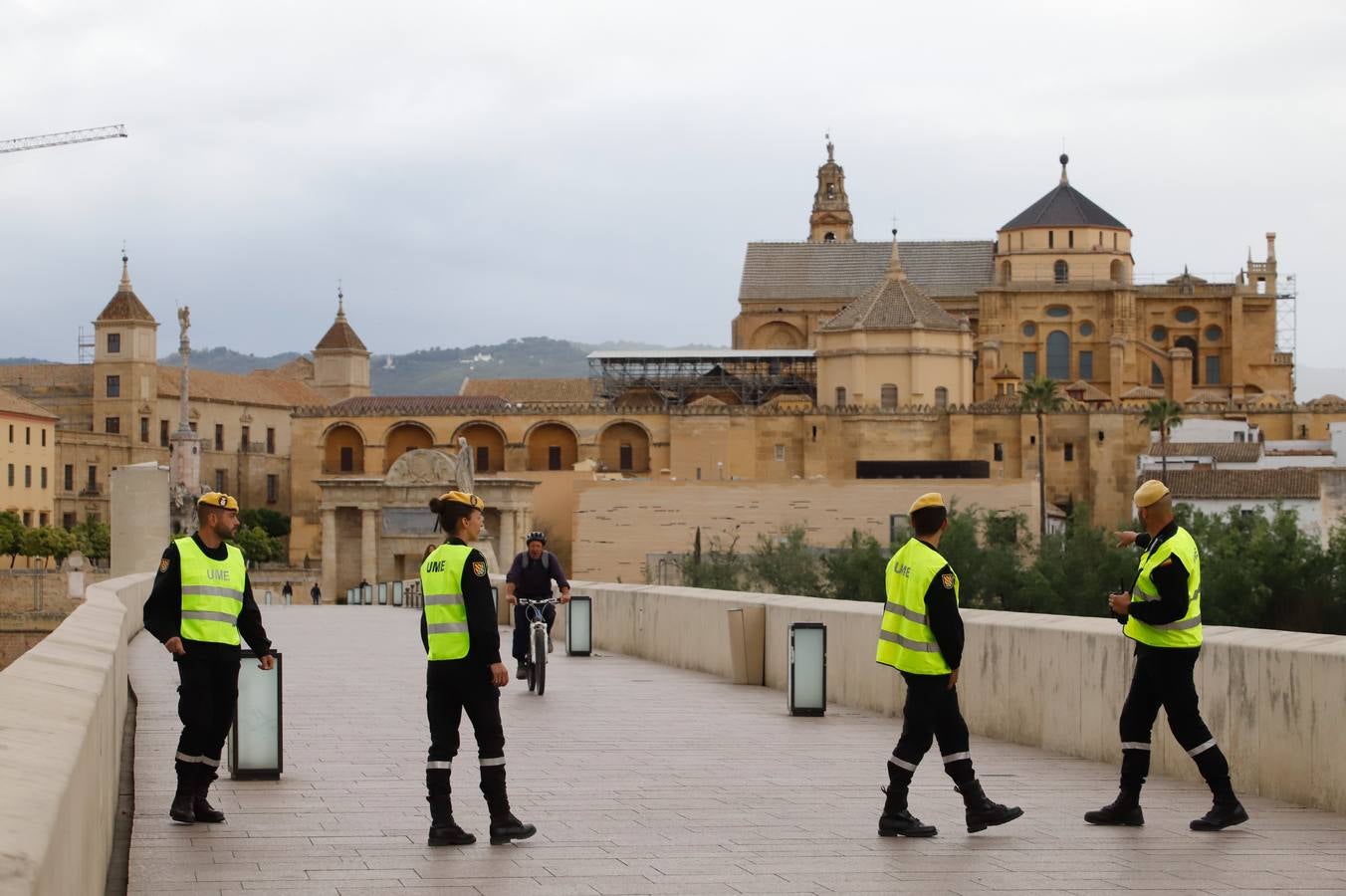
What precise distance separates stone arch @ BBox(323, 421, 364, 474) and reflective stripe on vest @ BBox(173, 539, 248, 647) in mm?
79401

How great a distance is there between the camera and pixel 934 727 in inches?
320

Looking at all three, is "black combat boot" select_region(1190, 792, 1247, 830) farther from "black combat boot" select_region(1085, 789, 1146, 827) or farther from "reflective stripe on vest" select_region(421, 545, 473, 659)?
"reflective stripe on vest" select_region(421, 545, 473, 659)

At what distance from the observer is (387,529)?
5922 cm

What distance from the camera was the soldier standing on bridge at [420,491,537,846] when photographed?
25.4 ft

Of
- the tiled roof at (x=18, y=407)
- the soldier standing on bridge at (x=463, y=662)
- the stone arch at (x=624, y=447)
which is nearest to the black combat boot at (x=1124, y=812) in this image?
the soldier standing on bridge at (x=463, y=662)

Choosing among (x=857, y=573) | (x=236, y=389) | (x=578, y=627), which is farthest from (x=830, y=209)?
(x=578, y=627)

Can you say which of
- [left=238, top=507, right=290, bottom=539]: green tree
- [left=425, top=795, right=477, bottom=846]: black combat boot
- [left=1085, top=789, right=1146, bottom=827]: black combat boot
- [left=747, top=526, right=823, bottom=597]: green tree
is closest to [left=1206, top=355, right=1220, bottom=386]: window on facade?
[left=747, top=526, right=823, bottom=597]: green tree

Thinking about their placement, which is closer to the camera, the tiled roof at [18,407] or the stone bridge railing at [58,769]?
the stone bridge railing at [58,769]

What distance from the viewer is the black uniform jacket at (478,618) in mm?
7871

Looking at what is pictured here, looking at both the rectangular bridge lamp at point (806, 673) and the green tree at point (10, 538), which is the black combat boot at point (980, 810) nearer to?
the rectangular bridge lamp at point (806, 673)

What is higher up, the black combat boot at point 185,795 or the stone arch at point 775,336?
the stone arch at point 775,336

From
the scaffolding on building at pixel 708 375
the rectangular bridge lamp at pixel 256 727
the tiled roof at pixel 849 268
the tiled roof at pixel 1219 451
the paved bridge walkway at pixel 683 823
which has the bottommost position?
the paved bridge walkway at pixel 683 823

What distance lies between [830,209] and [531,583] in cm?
10935

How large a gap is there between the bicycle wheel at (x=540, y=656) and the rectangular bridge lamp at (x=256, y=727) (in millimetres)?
4884
